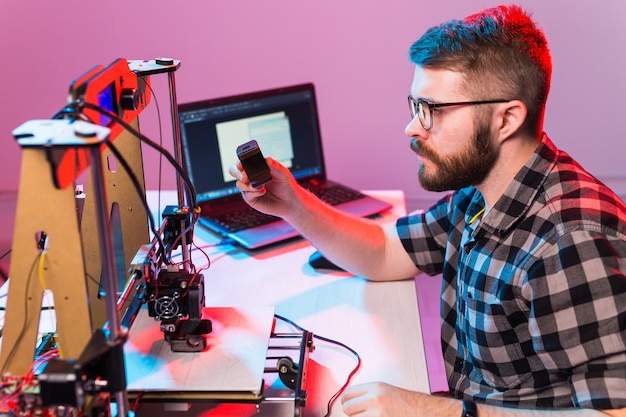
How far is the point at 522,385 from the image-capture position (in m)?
1.36

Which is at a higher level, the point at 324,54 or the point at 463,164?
the point at 324,54

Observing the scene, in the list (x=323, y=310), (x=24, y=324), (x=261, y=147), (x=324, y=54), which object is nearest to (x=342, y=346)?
(x=323, y=310)

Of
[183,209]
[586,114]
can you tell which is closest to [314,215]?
[183,209]

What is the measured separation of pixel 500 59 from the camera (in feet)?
4.60

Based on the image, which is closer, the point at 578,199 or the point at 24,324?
the point at 24,324

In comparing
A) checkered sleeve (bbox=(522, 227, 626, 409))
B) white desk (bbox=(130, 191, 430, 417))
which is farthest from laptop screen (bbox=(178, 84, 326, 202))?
checkered sleeve (bbox=(522, 227, 626, 409))

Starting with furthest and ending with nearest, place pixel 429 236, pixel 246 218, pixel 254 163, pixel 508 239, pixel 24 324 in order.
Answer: pixel 246 218
pixel 429 236
pixel 254 163
pixel 508 239
pixel 24 324

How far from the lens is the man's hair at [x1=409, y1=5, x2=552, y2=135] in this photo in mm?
1399

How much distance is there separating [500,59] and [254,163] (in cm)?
53

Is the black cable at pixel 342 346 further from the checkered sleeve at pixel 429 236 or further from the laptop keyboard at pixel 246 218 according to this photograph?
the laptop keyboard at pixel 246 218

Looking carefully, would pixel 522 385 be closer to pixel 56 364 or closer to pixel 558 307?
pixel 558 307

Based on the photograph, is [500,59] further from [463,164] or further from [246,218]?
[246,218]

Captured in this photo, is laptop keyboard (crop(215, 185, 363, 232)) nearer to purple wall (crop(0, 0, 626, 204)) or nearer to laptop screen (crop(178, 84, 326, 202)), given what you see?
laptop screen (crop(178, 84, 326, 202))

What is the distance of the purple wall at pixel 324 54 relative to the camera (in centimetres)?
291
